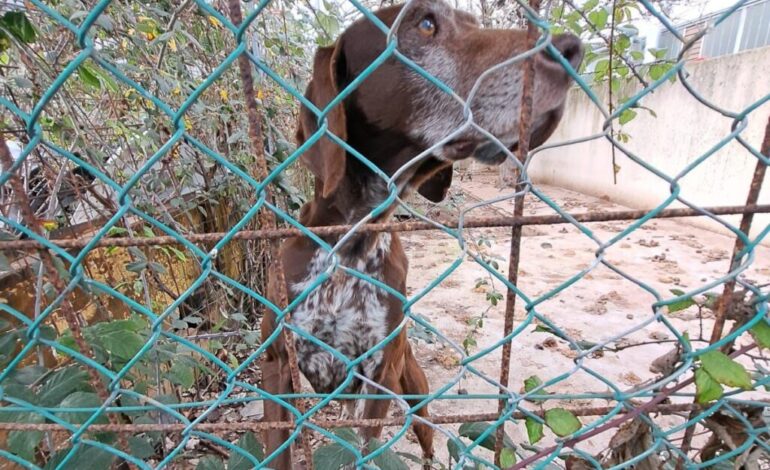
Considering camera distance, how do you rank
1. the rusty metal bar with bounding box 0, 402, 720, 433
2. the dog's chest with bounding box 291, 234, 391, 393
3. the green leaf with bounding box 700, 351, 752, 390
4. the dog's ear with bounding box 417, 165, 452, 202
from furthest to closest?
the dog's ear with bounding box 417, 165, 452, 202 < the dog's chest with bounding box 291, 234, 391, 393 < the rusty metal bar with bounding box 0, 402, 720, 433 < the green leaf with bounding box 700, 351, 752, 390

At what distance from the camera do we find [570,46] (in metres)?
1.08

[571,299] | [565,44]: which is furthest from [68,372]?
[571,299]

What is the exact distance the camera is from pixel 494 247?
5883 millimetres

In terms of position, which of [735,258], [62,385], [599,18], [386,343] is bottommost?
[62,385]

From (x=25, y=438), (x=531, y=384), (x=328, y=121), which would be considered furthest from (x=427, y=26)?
(x=25, y=438)

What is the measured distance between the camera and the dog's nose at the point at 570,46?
3.51 ft

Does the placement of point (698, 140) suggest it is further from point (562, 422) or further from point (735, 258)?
point (562, 422)

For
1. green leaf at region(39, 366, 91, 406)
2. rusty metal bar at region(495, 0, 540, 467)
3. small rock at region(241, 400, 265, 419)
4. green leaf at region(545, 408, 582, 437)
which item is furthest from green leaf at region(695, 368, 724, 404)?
small rock at region(241, 400, 265, 419)

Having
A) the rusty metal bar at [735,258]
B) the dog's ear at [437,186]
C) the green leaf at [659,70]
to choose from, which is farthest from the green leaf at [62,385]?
the green leaf at [659,70]

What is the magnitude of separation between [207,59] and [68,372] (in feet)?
5.95

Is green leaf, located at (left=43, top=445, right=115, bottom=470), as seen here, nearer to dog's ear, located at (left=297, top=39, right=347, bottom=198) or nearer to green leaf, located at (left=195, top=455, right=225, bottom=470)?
green leaf, located at (left=195, top=455, right=225, bottom=470)

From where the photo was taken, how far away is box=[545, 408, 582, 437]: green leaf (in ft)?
2.78

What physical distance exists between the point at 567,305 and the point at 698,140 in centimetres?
401

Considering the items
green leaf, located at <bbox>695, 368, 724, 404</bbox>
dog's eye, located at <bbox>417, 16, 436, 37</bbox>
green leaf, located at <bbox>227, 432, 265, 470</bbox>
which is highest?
dog's eye, located at <bbox>417, 16, 436, 37</bbox>
